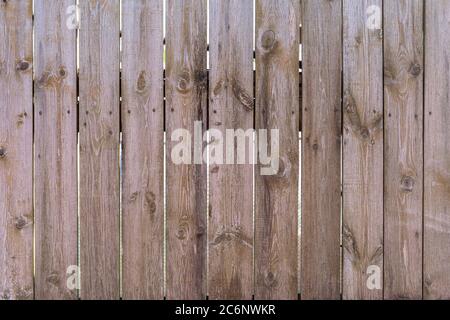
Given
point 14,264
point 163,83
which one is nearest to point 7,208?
point 14,264

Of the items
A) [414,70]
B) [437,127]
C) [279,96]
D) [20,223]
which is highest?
[414,70]

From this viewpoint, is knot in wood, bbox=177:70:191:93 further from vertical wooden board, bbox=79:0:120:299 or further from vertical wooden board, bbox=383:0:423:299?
vertical wooden board, bbox=383:0:423:299

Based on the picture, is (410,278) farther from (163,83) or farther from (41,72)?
(41,72)

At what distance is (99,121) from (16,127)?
0.39m

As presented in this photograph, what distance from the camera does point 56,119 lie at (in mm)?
2363

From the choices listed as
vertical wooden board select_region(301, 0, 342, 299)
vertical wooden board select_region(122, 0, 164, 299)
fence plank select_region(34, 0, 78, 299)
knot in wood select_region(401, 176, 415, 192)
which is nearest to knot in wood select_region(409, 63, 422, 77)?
vertical wooden board select_region(301, 0, 342, 299)

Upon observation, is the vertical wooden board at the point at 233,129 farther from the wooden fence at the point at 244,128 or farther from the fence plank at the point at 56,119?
the fence plank at the point at 56,119

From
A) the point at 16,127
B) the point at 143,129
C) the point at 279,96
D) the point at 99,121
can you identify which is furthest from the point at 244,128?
the point at 16,127

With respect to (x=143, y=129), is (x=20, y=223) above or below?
below

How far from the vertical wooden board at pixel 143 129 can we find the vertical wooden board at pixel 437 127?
120 centimetres

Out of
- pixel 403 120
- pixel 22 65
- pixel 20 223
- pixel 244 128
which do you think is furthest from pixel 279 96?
pixel 20 223

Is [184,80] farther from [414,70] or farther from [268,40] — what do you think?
[414,70]

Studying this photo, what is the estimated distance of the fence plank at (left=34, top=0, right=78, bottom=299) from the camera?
7.75ft
